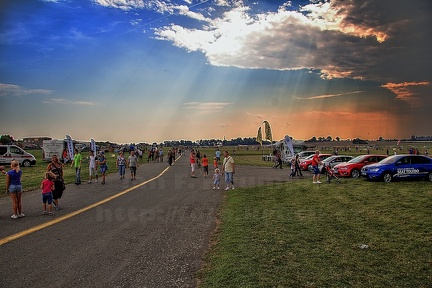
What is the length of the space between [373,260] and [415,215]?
4.58m

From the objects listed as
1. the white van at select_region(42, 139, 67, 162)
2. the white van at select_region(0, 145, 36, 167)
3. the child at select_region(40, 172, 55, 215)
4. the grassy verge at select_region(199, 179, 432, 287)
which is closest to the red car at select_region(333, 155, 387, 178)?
the grassy verge at select_region(199, 179, 432, 287)

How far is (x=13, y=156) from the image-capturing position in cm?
3441

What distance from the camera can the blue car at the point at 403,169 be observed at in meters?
18.0

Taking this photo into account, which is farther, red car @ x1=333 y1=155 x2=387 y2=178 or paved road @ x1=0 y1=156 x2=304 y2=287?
red car @ x1=333 y1=155 x2=387 y2=178

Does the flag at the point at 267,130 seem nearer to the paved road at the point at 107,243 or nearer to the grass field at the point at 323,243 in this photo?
the grass field at the point at 323,243

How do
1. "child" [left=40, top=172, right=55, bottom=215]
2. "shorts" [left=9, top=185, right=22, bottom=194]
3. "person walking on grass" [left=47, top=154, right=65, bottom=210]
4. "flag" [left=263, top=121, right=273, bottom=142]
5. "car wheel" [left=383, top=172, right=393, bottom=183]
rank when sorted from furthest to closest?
"flag" [left=263, top=121, right=273, bottom=142]
"car wheel" [left=383, top=172, right=393, bottom=183]
"person walking on grass" [left=47, top=154, right=65, bottom=210]
"child" [left=40, top=172, right=55, bottom=215]
"shorts" [left=9, top=185, right=22, bottom=194]

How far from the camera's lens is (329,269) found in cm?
586

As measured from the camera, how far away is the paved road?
5.58 meters

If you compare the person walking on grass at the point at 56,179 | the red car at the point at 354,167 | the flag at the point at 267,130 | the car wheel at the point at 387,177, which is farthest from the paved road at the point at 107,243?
the flag at the point at 267,130

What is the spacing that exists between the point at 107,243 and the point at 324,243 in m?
4.73

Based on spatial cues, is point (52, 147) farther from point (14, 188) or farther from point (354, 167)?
point (354, 167)

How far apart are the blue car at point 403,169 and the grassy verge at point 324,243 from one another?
4.44m

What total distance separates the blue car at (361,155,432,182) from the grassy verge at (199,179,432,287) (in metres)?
4.44

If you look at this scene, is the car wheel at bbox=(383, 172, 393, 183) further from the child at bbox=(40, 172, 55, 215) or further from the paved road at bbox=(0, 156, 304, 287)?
the child at bbox=(40, 172, 55, 215)
